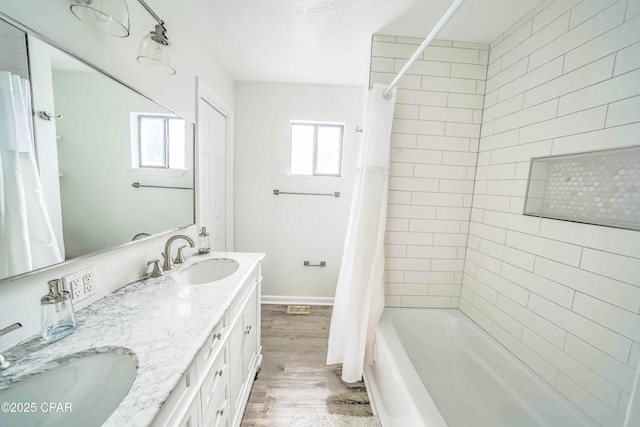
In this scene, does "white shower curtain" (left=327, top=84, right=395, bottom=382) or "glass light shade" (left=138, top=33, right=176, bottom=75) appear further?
"white shower curtain" (left=327, top=84, right=395, bottom=382)

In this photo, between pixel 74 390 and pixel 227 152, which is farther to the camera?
pixel 227 152

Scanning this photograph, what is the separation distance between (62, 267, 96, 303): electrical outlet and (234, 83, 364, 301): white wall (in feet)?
5.08

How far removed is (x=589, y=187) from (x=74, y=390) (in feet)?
6.32

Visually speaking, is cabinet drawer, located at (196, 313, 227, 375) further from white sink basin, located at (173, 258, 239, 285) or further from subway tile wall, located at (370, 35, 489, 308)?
subway tile wall, located at (370, 35, 489, 308)

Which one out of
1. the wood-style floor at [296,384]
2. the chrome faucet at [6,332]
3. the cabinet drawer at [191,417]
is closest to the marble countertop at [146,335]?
the chrome faucet at [6,332]

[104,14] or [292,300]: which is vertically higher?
[104,14]

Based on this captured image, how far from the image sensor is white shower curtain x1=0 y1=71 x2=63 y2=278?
0.60 metres

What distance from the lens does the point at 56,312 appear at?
0.65 metres

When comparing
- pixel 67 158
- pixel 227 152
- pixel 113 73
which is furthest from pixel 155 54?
pixel 227 152

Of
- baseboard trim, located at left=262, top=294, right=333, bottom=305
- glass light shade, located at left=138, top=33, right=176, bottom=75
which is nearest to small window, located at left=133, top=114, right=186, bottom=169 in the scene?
glass light shade, located at left=138, top=33, right=176, bottom=75

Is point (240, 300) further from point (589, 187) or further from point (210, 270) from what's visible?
point (589, 187)

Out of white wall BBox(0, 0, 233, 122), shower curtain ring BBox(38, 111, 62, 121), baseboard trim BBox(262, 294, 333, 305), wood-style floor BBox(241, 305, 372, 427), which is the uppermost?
white wall BBox(0, 0, 233, 122)

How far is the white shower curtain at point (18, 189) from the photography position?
60 cm

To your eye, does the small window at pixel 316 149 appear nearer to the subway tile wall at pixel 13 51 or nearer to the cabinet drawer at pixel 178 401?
the subway tile wall at pixel 13 51
